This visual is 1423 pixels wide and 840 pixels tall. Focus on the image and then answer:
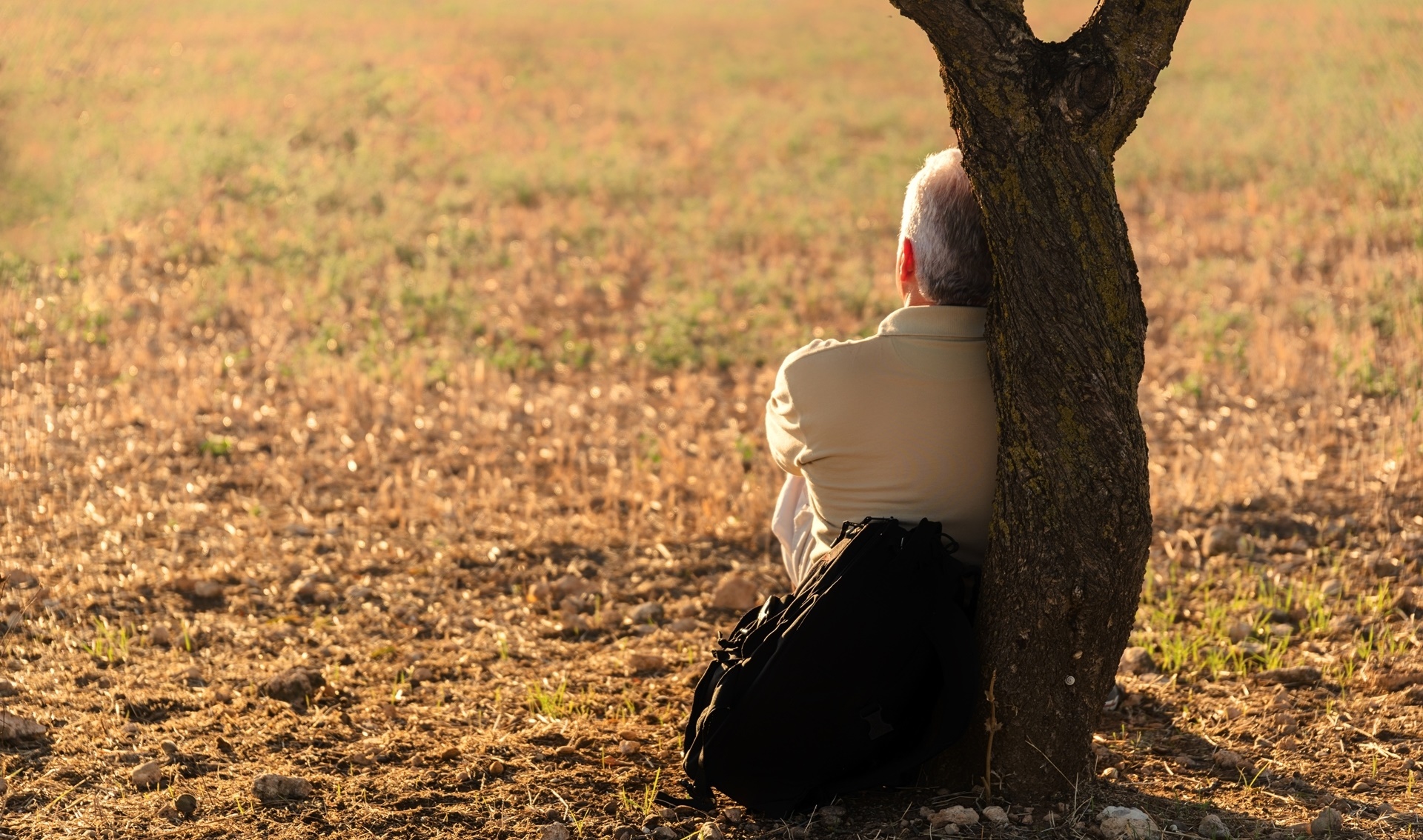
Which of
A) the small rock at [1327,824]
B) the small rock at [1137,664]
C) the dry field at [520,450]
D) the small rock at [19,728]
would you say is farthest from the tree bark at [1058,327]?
the small rock at [19,728]

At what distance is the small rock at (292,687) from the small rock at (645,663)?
1.08 metres

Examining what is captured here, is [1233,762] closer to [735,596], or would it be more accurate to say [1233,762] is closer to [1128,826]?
[1128,826]

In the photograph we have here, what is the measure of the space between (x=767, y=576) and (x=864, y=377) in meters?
2.34

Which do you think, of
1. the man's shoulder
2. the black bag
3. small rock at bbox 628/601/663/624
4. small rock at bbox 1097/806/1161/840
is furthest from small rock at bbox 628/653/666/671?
small rock at bbox 1097/806/1161/840

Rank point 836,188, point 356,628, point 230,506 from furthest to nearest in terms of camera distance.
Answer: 1. point 836,188
2. point 230,506
3. point 356,628

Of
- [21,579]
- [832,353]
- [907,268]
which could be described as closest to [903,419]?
[832,353]

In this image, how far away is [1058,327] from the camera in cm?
315

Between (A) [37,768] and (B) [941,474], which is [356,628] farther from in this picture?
(B) [941,474]

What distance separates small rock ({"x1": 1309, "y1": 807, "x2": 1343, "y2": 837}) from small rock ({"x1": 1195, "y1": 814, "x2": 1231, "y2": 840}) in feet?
0.67

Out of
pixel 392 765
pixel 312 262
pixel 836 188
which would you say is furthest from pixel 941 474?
pixel 836 188

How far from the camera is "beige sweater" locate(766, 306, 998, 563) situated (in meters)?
3.34

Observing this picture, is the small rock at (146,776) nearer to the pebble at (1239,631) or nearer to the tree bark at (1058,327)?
the tree bark at (1058,327)

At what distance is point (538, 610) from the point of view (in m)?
5.22

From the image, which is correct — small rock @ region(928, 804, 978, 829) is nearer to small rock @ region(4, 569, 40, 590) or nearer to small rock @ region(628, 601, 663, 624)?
small rock @ region(628, 601, 663, 624)
